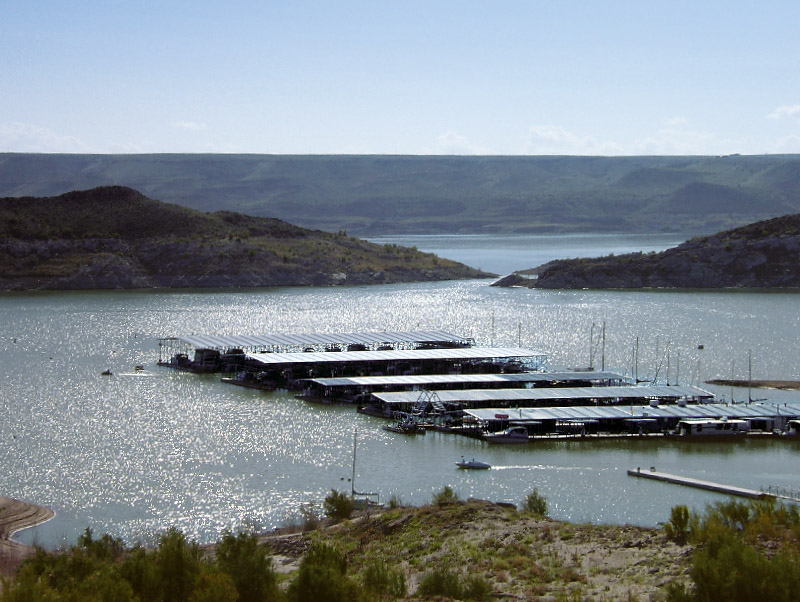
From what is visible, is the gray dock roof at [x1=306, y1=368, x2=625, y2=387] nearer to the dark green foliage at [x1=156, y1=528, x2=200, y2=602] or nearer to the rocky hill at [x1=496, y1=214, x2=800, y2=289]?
the dark green foliage at [x1=156, y1=528, x2=200, y2=602]

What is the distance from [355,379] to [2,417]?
13.5 metres

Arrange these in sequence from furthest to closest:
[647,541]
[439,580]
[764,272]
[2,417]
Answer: [764,272], [2,417], [647,541], [439,580]

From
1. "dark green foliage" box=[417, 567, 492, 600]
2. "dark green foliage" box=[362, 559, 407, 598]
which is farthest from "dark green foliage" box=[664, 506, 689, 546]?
"dark green foliage" box=[362, 559, 407, 598]

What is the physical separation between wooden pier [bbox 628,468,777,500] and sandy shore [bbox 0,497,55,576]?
50.7 feet

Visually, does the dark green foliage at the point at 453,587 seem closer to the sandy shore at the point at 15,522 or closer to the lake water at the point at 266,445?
the sandy shore at the point at 15,522

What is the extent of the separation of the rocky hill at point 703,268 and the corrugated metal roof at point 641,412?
218ft

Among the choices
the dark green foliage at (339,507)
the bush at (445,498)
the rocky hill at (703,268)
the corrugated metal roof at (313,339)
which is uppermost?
the rocky hill at (703,268)

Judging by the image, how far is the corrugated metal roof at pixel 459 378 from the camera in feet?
157

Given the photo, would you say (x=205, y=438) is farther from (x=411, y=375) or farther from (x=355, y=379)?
(x=411, y=375)

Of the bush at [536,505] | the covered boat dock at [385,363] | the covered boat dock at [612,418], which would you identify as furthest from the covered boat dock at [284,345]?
the bush at [536,505]

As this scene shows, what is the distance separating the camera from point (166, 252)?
375 feet

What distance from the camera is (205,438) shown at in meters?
39.0

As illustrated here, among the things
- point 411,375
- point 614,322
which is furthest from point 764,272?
point 411,375

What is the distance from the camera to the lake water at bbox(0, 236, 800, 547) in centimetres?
3059
